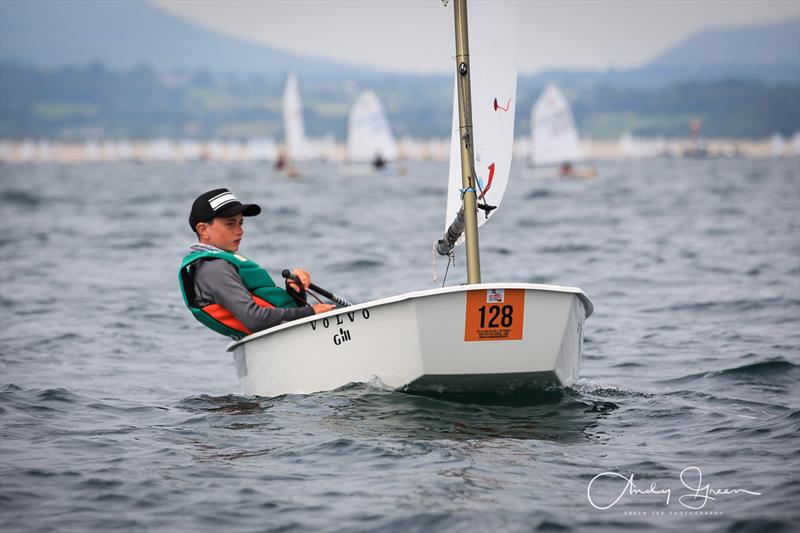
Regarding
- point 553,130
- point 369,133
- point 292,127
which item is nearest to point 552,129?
point 553,130

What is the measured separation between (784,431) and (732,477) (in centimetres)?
116

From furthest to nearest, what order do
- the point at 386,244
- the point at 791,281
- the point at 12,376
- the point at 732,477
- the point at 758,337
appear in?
the point at 386,244 → the point at 791,281 → the point at 758,337 → the point at 12,376 → the point at 732,477

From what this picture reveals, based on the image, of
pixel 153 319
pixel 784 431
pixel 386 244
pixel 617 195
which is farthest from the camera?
pixel 617 195

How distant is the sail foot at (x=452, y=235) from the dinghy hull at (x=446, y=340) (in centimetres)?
93

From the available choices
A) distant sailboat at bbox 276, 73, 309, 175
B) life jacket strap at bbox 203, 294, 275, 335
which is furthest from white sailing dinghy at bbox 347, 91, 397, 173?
life jacket strap at bbox 203, 294, 275, 335

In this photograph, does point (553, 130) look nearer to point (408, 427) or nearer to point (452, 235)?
point (452, 235)

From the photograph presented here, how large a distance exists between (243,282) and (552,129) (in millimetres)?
44436

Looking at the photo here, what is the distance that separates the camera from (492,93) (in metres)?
7.25

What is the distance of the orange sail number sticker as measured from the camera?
6375mm

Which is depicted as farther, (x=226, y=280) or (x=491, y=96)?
(x=491, y=96)

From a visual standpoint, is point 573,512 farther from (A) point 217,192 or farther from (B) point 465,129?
(A) point 217,192

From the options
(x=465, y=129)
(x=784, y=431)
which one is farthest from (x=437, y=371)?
(x=784, y=431)

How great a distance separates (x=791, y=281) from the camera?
14.3 metres

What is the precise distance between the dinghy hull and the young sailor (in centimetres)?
16
